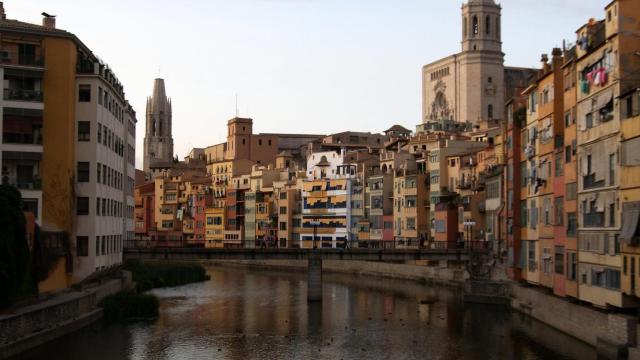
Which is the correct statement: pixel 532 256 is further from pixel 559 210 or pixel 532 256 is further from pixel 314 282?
pixel 314 282

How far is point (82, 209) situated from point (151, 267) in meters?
36.3

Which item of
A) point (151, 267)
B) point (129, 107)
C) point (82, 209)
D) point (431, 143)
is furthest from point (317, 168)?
point (82, 209)

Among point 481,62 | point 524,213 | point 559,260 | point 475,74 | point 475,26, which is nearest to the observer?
point 559,260

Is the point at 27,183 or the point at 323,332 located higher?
the point at 27,183

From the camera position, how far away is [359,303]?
73875 mm

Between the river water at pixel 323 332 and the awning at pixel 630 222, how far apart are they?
6.79 meters

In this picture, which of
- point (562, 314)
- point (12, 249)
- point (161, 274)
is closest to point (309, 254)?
point (161, 274)

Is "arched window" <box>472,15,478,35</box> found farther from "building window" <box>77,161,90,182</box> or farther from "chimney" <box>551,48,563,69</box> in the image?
"building window" <box>77,161,90,182</box>

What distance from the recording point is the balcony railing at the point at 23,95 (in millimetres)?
56219

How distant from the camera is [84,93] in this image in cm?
6031

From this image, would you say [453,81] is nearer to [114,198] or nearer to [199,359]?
[114,198]

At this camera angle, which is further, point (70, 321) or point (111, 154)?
Answer: point (111, 154)

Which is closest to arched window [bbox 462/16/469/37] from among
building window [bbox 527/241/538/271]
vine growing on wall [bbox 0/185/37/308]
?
building window [bbox 527/241/538/271]

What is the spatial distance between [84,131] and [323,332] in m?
20.3
